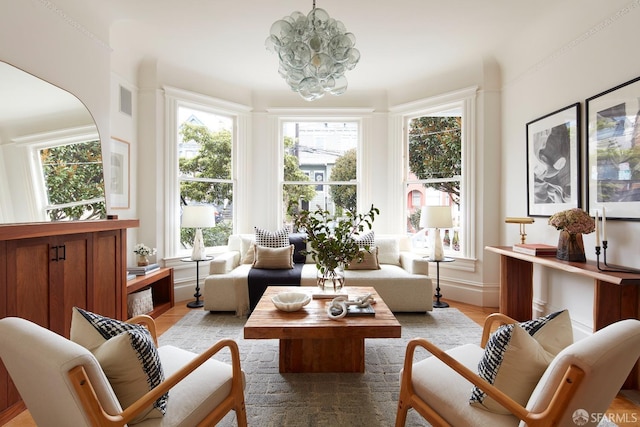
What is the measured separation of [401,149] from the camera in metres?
4.71

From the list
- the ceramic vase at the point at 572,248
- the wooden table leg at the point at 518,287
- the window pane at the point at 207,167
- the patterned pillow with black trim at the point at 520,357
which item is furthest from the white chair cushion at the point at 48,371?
the wooden table leg at the point at 518,287

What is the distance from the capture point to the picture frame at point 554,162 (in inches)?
110

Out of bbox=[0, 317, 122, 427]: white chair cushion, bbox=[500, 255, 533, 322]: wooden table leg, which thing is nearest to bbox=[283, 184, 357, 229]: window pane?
bbox=[500, 255, 533, 322]: wooden table leg

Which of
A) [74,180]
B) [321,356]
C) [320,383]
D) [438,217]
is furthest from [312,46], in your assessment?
[438,217]

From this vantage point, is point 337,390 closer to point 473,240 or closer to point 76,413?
point 76,413

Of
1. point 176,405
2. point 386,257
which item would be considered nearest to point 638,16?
point 386,257

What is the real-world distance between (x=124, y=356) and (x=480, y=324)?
130 inches

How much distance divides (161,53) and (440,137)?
145 inches

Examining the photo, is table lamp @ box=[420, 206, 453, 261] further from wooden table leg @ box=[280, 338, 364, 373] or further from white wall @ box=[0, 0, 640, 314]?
wooden table leg @ box=[280, 338, 364, 373]

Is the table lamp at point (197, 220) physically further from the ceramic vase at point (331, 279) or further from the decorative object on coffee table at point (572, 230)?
the decorative object on coffee table at point (572, 230)

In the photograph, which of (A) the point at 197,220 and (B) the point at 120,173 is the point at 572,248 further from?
(B) the point at 120,173

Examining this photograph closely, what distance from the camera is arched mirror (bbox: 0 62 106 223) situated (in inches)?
76.0

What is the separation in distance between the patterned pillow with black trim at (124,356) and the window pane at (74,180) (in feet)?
4.69

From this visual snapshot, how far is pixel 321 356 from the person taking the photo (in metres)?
2.36
